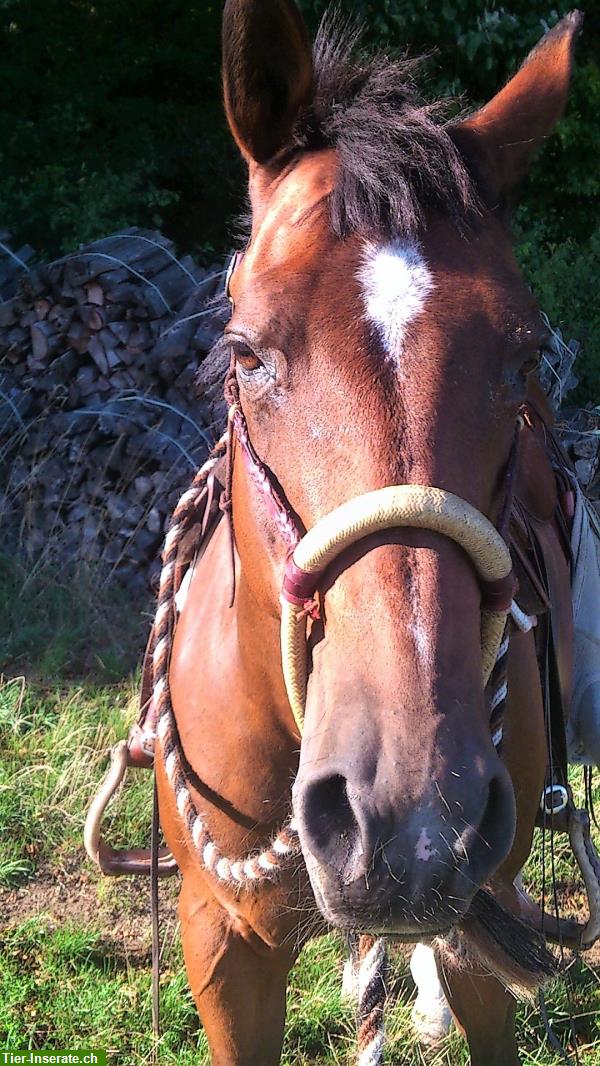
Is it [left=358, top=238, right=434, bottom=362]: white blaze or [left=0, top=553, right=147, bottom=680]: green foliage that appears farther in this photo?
[left=0, top=553, right=147, bottom=680]: green foliage

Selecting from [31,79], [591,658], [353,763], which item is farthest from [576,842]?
[31,79]

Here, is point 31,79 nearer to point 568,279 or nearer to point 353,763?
point 568,279

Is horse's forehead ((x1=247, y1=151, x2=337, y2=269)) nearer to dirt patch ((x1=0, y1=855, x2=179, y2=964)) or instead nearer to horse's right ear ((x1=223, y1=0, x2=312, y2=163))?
horse's right ear ((x1=223, y1=0, x2=312, y2=163))

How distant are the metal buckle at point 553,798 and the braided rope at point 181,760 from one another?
0.80 meters

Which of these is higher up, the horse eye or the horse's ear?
the horse's ear

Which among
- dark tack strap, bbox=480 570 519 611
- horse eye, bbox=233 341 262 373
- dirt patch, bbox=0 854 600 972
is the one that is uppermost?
horse eye, bbox=233 341 262 373

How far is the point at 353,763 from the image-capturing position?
122 cm

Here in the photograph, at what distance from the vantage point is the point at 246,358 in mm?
1531

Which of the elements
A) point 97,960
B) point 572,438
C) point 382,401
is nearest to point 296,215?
point 382,401

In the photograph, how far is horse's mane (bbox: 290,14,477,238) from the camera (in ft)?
4.88

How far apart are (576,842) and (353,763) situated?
4.95 ft

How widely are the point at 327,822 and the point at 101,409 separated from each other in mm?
4330

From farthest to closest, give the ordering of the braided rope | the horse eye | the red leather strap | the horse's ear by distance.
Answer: the braided rope, the horse's ear, the horse eye, the red leather strap

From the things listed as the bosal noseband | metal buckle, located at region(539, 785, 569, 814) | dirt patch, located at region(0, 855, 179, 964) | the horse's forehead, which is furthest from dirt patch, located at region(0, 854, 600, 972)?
the horse's forehead
